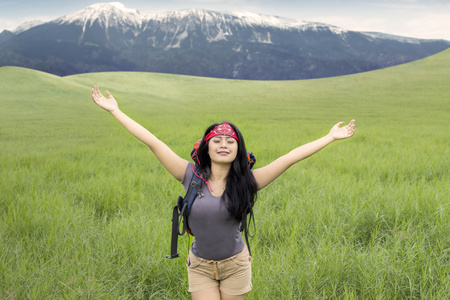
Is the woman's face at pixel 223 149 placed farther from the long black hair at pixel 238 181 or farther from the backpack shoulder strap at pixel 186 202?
the backpack shoulder strap at pixel 186 202

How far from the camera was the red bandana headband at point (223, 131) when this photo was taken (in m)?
2.58

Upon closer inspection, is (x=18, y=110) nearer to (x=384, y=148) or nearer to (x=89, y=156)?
(x=89, y=156)

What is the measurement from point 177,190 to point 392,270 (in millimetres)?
3409

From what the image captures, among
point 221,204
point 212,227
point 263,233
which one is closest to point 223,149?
point 221,204

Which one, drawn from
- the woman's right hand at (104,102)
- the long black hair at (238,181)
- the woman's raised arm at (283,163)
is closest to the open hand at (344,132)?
the woman's raised arm at (283,163)

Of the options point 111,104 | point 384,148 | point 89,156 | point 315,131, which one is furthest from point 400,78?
point 111,104

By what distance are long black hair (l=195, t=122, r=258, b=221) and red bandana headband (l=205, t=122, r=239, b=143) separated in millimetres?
37

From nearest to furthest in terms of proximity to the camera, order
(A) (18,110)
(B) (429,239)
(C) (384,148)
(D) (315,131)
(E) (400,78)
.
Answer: (B) (429,239), (C) (384,148), (D) (315,131), (A) (18,110), (E) (400,78)

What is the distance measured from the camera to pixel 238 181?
257cm

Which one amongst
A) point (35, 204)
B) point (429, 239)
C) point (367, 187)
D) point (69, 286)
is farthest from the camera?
point (367, 187)

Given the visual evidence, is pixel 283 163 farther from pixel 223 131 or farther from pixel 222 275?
pixel 222 275

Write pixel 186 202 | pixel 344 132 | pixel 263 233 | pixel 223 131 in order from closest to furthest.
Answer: pixel 186 202, pixel 223 131, pixel 344 132, pixel 263 233

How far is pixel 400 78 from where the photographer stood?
52.5 meters

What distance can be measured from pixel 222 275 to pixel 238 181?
69 centimetres
